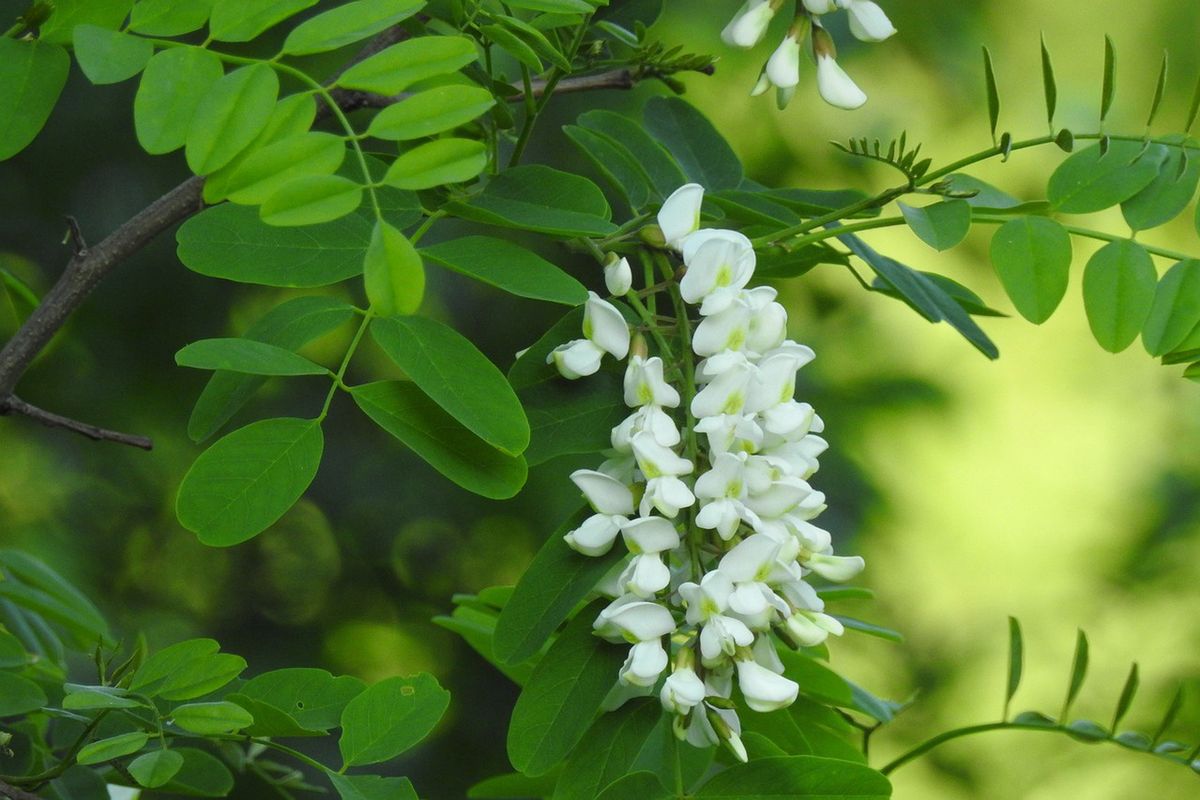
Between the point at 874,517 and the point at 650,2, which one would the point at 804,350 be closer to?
the point at 650,2

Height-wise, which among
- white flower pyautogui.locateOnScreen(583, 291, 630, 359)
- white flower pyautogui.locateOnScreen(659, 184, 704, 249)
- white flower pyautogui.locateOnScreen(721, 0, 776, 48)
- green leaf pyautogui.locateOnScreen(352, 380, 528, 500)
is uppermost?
white flower pyautogui.locateOnScreen(721, 0, 776, 48)

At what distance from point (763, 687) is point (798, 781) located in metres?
0.05

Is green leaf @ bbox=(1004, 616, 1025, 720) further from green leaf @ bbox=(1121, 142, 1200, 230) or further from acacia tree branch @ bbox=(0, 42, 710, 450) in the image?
acacia tree branch @ bbox=(0, 42, 710, 450)

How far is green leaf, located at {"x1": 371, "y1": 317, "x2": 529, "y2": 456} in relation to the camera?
435mm

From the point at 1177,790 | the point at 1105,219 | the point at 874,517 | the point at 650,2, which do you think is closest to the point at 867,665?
the point at 874,517

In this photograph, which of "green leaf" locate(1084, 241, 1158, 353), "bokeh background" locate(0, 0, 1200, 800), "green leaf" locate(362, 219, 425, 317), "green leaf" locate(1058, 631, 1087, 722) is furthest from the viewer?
"bokeh background" locate(0, 0, 1200, 800)

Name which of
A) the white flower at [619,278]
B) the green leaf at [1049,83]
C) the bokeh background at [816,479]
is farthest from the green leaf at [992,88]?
the bokeh background at [816,479]

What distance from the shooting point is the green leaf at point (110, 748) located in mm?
411

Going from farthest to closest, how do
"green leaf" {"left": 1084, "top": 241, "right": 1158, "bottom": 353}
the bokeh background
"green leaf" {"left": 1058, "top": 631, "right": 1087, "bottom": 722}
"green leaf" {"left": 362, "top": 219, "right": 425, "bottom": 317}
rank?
1. the bokeh background
2. "green leaf" {"left": 1058, "top": 631, "right": 1087, "bottom": 722}
3. "green leaf" {"left": 1084, "top": 241, "right": 1158, "bottom": 353}
4. "green leaf" {"left": 362, "top": 219, "right": 425, "bottom": 317}

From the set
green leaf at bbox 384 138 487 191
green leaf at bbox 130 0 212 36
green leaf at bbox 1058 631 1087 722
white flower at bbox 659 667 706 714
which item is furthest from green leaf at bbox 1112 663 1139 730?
green leaf at bbox 130 0 212 36

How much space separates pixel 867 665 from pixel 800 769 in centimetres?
118

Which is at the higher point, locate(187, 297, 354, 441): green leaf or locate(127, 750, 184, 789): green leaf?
locate(187, 297, 354, 441): green leaf

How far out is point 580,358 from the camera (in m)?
0.46

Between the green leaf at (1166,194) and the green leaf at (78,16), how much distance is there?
0.39m
